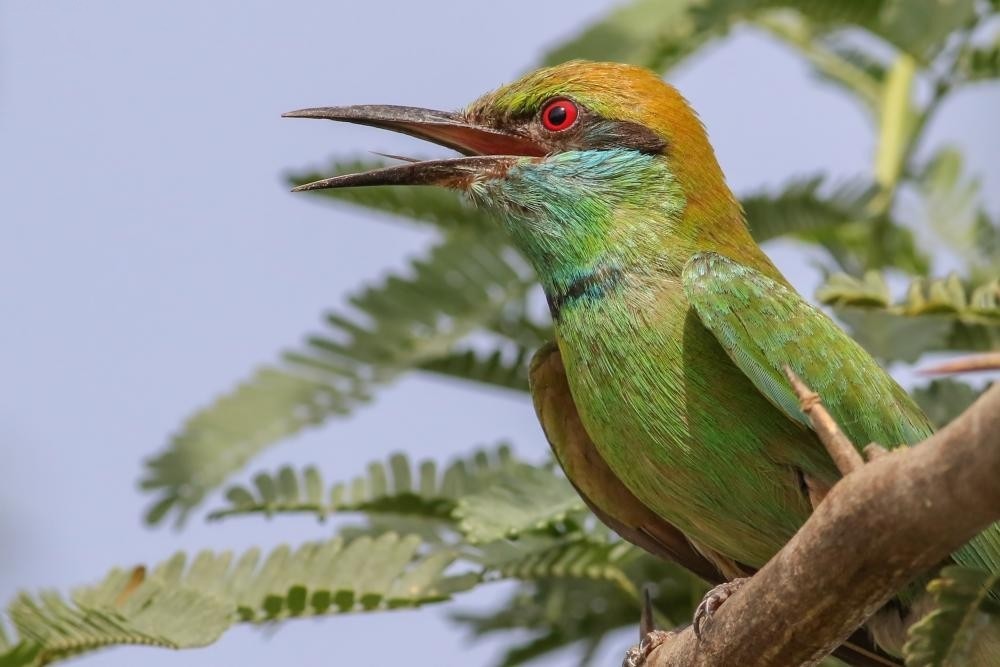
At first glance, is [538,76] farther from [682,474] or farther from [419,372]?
[682,474]

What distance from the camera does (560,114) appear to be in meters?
4.32

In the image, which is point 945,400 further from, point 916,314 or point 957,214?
point 957,214

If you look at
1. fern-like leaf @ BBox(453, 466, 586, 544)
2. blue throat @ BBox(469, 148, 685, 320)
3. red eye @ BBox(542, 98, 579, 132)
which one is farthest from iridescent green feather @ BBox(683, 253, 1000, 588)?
red eye @ BBox(542, 98, 579, 132)

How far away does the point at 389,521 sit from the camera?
14.2ft

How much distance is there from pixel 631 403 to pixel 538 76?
115cm

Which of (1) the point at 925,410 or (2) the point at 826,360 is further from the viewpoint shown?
(1) the point at 925,410

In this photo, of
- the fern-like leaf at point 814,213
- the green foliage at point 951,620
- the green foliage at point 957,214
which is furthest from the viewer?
the green foliage at point 957,214

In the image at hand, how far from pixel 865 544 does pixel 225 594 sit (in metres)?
1.72

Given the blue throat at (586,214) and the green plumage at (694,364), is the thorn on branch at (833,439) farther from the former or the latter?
the blue throat at (586,214)

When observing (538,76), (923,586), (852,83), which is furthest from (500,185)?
(852,83)

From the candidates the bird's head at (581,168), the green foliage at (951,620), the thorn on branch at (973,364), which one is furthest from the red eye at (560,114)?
the thorn on branch at (973,364)

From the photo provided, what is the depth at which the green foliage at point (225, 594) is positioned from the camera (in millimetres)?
3328

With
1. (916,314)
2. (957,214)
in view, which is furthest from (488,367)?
(957,214)

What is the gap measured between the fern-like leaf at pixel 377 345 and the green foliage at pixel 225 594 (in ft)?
3.13
